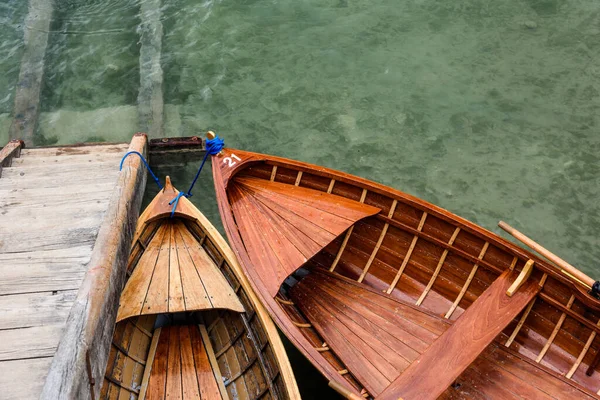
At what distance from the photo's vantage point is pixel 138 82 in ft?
38.1

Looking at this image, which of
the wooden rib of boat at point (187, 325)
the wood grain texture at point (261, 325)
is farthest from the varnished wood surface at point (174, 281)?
the wood grain texture at point (261, 325)

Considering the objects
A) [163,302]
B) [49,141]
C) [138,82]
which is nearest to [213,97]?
[138,82]

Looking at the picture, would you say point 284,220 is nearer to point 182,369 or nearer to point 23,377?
point 182,369

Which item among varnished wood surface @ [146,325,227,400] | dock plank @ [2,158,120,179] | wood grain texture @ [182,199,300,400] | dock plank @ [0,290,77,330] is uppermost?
dock plank @ [2,158,120,179]

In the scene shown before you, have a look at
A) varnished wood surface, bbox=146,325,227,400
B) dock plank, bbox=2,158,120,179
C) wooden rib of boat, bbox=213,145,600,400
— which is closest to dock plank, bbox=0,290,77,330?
varnished wood surface, bbox=146,325,227,400

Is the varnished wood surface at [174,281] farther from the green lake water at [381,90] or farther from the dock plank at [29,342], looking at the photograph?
the green lake water at [381,90]

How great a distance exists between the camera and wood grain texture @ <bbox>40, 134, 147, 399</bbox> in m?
4.16

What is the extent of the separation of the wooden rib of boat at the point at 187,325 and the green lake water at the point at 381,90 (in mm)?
2286

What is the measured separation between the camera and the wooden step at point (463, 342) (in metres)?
5.67

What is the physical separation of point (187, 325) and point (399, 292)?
8.68 feet

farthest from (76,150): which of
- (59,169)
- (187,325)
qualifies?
(187,325)

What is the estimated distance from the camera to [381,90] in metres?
11.5

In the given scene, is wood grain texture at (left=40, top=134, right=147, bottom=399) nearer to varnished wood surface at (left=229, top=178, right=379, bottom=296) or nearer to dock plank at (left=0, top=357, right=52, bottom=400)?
dock plank at (left=0, top=357, right=52, bottom=400)

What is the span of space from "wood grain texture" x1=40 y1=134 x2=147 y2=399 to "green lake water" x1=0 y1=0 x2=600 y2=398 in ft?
10.0
